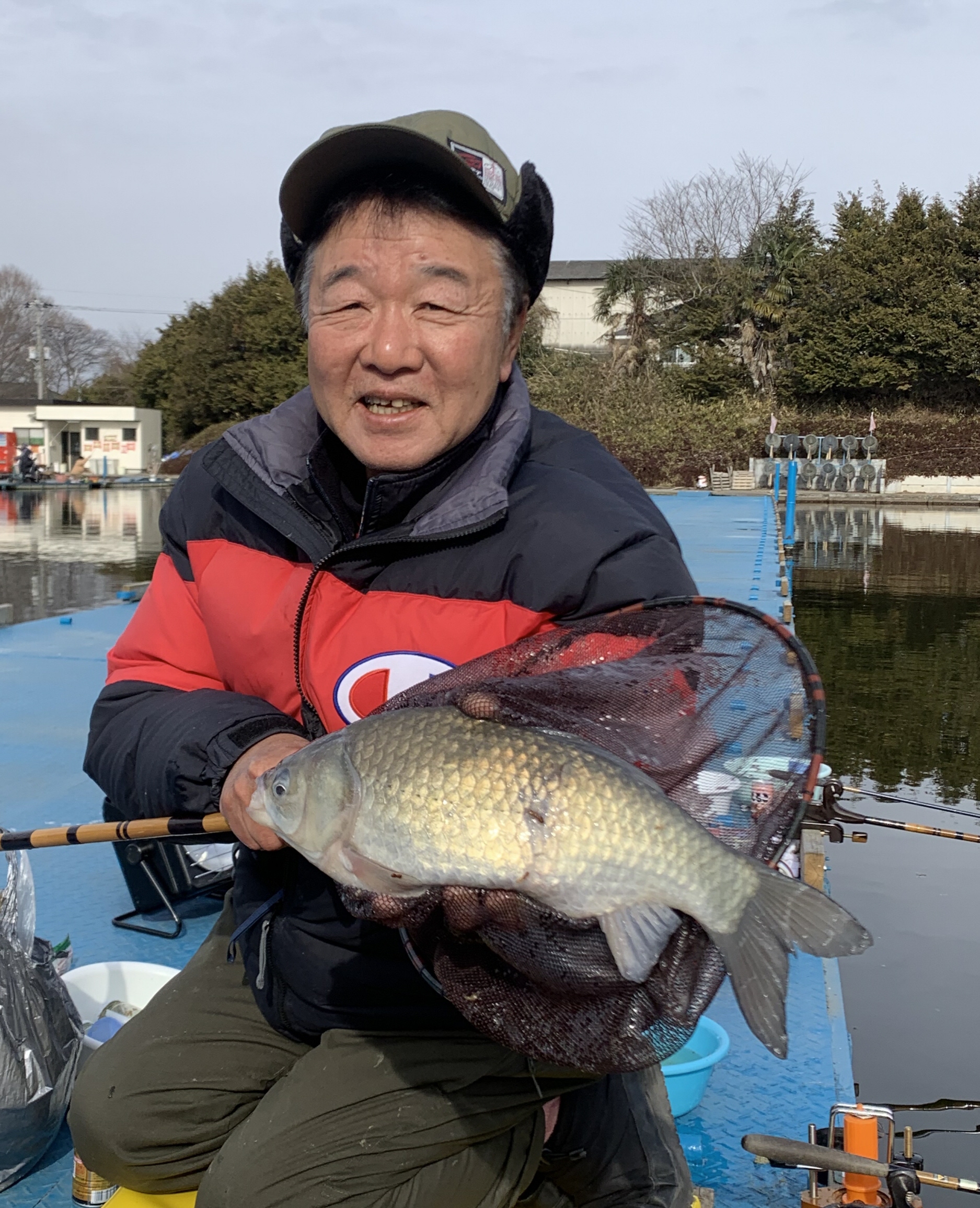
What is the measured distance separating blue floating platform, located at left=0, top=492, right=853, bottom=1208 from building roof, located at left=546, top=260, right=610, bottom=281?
4703 cm

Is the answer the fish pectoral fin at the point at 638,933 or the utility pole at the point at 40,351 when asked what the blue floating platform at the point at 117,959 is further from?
the utility pole at the point at 40,351

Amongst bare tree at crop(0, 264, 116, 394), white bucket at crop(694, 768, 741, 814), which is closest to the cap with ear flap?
white bucket at crop(694, 768, 741, 814)

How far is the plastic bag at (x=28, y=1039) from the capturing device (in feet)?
8.46

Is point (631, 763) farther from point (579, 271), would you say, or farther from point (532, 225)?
point (579, 271)

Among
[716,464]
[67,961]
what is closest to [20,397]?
[716,464]

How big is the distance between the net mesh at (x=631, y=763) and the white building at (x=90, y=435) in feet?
163

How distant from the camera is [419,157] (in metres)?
2.26

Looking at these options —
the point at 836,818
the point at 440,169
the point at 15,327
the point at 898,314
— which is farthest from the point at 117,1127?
the point at 15,327

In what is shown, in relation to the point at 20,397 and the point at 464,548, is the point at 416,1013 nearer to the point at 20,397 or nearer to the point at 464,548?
the point at 464,548

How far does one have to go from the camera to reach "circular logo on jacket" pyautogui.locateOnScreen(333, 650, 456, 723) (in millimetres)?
2217

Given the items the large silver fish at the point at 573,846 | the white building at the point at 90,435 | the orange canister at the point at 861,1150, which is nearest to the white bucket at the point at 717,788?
the large silver fish at the point at 573,846

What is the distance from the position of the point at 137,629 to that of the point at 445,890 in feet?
3.65

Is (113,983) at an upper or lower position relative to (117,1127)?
lower

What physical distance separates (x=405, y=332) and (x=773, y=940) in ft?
→ 4.38
